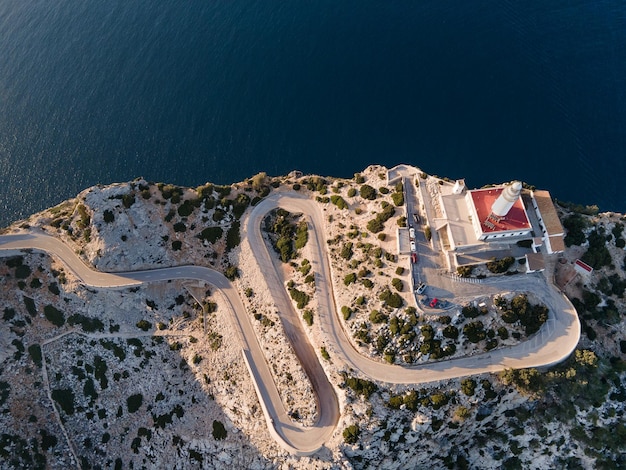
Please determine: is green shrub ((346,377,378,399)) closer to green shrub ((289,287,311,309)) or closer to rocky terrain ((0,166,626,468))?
rocky terrain ((0,166,626,468))

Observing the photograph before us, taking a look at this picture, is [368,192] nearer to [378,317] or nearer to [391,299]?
[391,299]

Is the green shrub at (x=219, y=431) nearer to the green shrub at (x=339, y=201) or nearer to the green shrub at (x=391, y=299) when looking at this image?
the green shrub at (x=391, y=299)

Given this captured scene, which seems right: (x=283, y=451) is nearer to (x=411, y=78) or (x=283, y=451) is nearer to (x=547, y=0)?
(x=411, y=78)

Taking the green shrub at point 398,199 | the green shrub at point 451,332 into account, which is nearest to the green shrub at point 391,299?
the green shrub at point 451,332

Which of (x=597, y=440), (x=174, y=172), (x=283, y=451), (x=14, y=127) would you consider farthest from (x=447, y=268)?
(x=14, y=127)

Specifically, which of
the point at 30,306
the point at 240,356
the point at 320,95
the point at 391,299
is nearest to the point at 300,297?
the point at 240,356

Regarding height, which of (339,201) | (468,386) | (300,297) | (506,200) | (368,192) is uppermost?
(339,201)

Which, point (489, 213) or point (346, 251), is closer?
point (489, 213)
